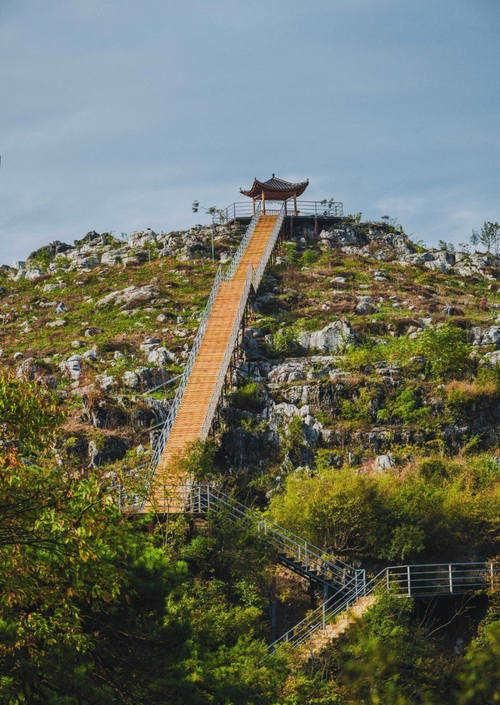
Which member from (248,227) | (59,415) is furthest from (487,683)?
(248,227)

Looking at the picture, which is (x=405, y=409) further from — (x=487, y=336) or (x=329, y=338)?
(x=487, y=336)

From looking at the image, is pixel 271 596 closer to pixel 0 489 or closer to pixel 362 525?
pixel 362 525

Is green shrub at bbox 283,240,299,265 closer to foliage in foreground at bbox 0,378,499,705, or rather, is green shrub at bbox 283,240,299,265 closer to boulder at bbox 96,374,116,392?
boulder at bbox 96,374,116,392

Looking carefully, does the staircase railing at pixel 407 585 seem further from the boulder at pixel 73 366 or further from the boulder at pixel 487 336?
the boulder at pixel 73 366

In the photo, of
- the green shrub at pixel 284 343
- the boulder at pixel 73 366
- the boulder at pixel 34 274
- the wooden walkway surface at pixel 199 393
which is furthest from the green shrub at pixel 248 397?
the boulder at pixel 34 274

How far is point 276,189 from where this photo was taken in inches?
2707

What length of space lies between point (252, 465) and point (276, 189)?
102 ft

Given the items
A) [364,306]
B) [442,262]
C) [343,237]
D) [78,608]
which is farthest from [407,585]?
[343,237]

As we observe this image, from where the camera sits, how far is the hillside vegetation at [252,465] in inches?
730

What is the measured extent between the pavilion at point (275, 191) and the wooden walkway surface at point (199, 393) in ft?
33.3

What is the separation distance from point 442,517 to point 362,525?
8.57 feet

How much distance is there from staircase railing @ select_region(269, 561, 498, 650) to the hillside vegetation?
0.63 metres

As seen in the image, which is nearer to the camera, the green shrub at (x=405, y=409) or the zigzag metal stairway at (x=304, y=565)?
the zigzag metal stairway at (x=304, y=565)

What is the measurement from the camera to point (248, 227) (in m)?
65.8
